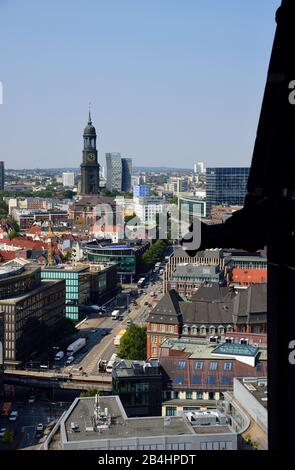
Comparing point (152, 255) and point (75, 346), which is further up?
point (152, 255)

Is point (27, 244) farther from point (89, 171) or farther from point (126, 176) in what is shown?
point (126, 176)

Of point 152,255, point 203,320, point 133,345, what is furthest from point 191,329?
point 152,255

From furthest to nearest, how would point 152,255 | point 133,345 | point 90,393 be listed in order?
point 152,255
point 133,345
point 90,393

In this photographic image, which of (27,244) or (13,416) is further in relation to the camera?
(27,244)

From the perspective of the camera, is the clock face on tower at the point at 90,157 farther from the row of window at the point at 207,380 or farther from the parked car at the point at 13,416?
the row of window at the point at 207,380

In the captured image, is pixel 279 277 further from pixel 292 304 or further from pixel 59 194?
pixel 59 194
